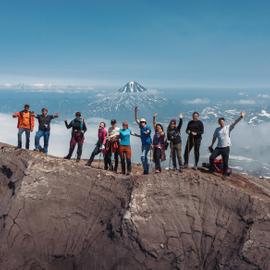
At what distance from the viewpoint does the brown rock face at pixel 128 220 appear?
27.7 m

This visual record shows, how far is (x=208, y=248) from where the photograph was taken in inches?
1099

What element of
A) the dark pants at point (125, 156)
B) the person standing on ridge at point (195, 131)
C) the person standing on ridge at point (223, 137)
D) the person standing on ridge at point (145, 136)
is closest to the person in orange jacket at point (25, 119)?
the dark pants at point (125, 156)

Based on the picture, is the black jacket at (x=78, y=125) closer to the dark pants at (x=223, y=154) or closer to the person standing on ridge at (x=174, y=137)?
the person standing on ridge at (x=174, y=137)

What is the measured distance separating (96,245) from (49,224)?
4297 mm

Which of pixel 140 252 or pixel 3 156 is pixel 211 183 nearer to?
pixel 140 252

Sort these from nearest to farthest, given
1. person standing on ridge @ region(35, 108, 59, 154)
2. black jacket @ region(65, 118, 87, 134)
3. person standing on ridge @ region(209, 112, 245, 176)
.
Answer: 1. person standing on ridge @ region(209, 112, 245, 176)
2. black jacket @ region(65, 118, 87, 134)
3. person standing on ridge @ region(35, 108, 59, 154)

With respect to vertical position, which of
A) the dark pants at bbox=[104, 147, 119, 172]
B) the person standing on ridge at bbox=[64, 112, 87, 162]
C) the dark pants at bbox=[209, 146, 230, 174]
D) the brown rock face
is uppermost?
the person standing on ridge at bbox=[64, 112, 87, 162]

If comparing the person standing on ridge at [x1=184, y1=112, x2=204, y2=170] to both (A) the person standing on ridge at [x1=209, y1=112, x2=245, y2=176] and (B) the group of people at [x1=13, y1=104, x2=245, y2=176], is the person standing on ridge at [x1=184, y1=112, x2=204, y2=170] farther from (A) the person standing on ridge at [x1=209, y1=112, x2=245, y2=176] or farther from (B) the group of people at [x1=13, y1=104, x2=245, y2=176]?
(A) the person standing on ridge at [x1=209, y1=112, x2=245, y2=176]

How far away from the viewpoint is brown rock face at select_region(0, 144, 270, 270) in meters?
27.7

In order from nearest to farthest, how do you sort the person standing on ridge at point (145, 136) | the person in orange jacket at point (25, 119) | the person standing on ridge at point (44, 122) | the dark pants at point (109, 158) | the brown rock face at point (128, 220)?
the brown rock face at point (128, 220) < the person standing on ridge at point (145, 136) < the dark pants at point (109, 158) < the person standing on ridge at point (44, 122) < the person in orange jacket at point (25, 119)

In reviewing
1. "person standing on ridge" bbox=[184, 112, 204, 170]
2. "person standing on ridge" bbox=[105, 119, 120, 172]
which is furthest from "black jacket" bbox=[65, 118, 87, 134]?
"person standing on ridge" bbox=[184, 112, 204, 170]

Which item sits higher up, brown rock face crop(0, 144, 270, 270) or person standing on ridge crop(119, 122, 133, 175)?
person standing on ridge crop(119, 122, 133, 175)

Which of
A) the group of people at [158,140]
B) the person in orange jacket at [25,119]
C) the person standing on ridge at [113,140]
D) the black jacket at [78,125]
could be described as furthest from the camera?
the person in orange jacket at [25,119]

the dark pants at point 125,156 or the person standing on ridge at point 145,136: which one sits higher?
the person standing on ridge at point 145,136
